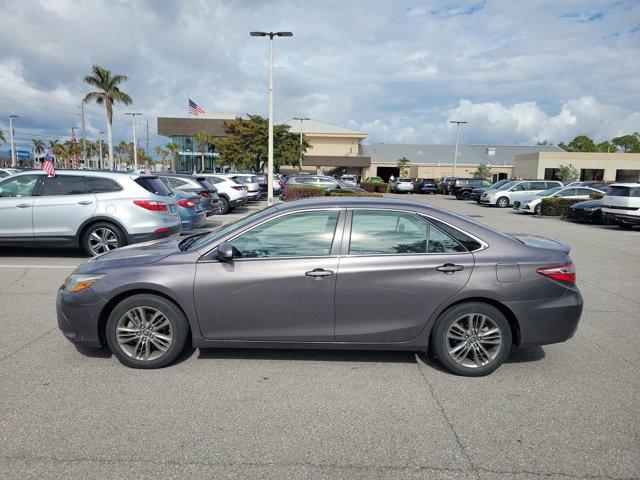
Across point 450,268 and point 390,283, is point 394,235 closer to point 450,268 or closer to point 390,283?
point 390,283

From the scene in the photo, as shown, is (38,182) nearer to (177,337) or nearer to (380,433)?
(177,337)

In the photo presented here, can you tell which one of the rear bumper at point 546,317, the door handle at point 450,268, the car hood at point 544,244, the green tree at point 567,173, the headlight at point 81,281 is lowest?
the rear bumper at point 546,317

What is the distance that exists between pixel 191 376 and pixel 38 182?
6673 millimetres

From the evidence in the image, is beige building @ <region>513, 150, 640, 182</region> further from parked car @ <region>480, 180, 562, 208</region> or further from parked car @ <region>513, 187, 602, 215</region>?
parked car @ <region>513, 187, 602, 215</region>

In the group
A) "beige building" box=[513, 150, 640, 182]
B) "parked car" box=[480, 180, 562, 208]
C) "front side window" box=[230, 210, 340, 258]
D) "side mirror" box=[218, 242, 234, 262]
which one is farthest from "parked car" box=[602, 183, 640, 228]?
"beige building" box=[513, 150, 640, 182]

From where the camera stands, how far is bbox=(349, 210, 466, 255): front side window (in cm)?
398

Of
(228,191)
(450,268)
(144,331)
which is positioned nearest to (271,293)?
(144,331)

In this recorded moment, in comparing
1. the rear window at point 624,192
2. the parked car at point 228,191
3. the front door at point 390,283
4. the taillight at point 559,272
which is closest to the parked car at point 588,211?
the rear window at point 624,192

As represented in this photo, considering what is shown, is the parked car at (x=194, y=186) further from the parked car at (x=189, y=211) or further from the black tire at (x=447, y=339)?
the black tire at (x=447, y=339)

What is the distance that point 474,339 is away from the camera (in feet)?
13.0

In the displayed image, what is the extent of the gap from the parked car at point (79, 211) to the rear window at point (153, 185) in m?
0.08

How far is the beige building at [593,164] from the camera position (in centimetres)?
5431

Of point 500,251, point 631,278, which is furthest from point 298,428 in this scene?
point 631,278

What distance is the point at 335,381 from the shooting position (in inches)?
152
